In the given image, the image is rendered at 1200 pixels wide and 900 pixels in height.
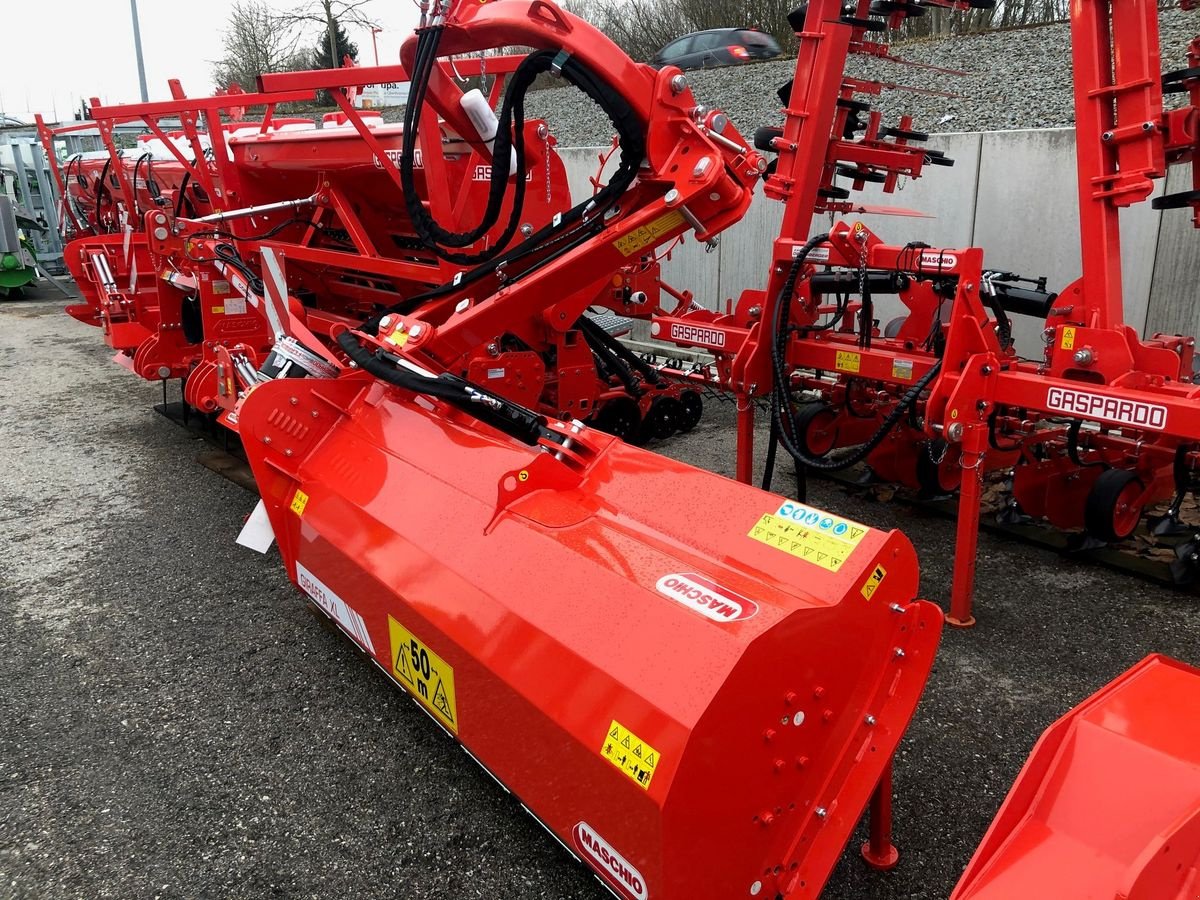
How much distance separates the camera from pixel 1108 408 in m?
3.11

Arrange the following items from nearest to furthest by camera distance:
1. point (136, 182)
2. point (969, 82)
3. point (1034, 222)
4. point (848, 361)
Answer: point (848, 361) < point (1034, 222) < point (136, 182) < point (969, 82)

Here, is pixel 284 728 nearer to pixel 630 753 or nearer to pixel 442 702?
pixel 442 702

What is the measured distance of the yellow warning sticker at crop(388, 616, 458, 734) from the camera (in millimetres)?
2344

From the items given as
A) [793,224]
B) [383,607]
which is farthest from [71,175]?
[383,607]

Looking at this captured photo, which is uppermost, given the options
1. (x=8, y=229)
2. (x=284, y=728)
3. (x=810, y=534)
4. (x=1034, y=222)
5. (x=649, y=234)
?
(x=649, y=234)

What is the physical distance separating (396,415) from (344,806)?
4.35ft

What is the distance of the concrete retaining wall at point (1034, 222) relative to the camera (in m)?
6.02

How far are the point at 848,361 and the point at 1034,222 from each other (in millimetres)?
3582

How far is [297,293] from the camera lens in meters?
6.50

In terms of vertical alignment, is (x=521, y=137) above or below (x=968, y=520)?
above

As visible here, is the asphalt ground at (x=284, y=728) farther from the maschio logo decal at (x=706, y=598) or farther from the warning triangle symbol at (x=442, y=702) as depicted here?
the maschio logo decal at (x=706, y=598)

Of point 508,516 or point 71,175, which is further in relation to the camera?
point 71,175

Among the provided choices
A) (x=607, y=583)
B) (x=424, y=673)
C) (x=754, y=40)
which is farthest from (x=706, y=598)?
(x=754, y=40)

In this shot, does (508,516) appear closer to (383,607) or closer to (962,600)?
(383,607)
